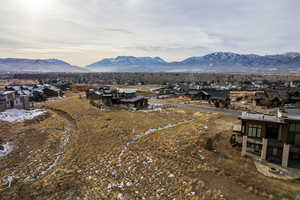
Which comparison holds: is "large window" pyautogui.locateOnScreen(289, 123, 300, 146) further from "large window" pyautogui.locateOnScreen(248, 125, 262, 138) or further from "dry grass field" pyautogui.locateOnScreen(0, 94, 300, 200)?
"dry grass field" pyautogui.locateOnScreen(0, 94, 300, 200)

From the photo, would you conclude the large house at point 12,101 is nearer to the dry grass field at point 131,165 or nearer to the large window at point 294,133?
the dry grass field at point 131,165

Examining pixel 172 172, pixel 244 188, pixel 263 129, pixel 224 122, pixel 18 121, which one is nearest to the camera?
pixel 244 188

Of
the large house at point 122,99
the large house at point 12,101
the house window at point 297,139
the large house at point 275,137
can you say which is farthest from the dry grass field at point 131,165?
the large house at point 122,99

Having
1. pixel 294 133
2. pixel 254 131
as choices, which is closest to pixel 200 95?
pixel 254 131

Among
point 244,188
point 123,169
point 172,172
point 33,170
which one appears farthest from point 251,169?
point 33,170

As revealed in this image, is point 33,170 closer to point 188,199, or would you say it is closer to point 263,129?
point 188,199

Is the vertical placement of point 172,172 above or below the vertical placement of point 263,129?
below

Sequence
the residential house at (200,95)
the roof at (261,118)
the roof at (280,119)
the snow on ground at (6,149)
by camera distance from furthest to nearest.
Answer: the residential house at (200,95) → the snow on ground at (6,149) → the roof at (261,118) → the roof at (280,119)
